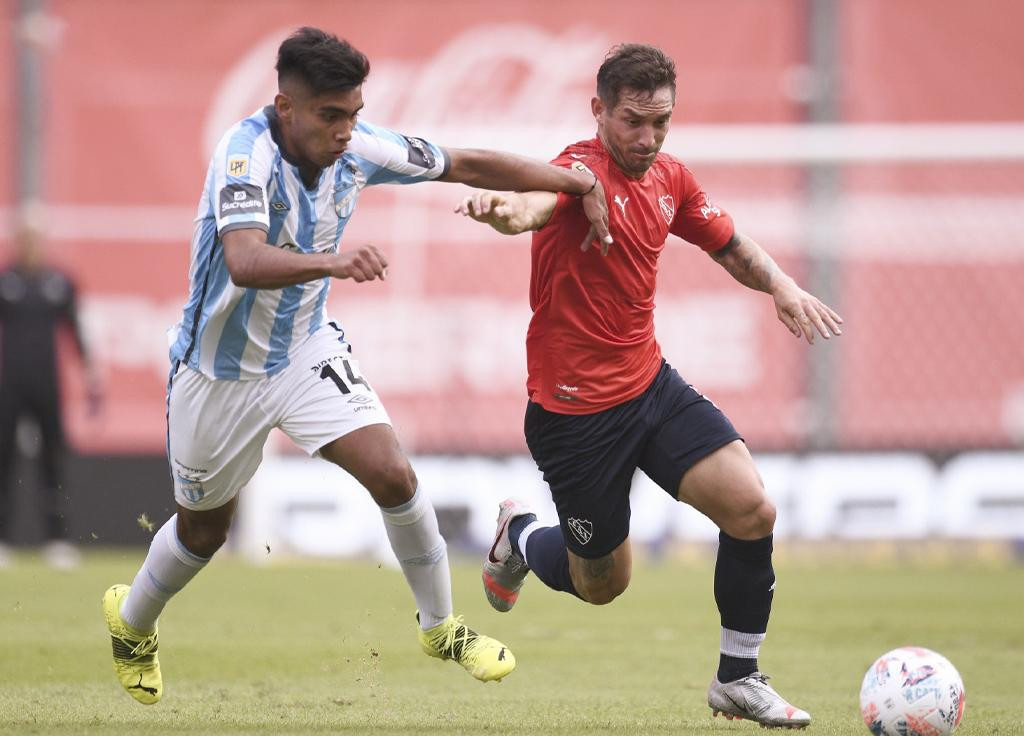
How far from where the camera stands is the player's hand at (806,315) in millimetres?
6297

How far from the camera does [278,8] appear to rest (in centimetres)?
1577

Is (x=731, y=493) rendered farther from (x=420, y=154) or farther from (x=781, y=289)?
(x=420, y=154)

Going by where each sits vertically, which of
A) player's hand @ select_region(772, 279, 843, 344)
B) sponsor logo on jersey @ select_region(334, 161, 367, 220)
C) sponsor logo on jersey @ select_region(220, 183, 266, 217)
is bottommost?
player's hand @ select_region(772, 279, 843, 344)

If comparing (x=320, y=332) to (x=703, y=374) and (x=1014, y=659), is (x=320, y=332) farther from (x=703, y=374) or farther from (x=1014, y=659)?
(x=703, y=374)

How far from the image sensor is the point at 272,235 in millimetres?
6004

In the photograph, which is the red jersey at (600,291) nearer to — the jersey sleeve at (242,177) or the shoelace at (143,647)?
the jersey sleeve at (242,177)

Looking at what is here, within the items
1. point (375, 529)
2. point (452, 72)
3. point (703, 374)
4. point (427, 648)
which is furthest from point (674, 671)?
point (452, 72)

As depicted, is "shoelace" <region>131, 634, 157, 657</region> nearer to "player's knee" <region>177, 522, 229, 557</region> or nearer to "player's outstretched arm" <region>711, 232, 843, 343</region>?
"player's knee" <region>177, 522, 229, 557</region>

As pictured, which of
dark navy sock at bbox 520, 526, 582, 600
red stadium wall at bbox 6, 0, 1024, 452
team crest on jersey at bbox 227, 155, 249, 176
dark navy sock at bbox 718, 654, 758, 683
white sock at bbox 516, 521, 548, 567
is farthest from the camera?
red stadium wall at bbox 6, 0, 1024, 452

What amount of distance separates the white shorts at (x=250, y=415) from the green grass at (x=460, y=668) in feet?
3.18

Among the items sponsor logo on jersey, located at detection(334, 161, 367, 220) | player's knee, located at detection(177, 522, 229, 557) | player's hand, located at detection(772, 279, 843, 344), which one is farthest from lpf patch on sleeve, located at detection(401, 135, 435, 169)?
player's knee, located at detection(177, 522, 229, 557)

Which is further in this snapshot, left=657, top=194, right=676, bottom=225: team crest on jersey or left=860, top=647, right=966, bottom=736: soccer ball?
left=657, top=194, right=676, bottom=225: team crest on jersey

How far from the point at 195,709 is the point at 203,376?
1.35 m

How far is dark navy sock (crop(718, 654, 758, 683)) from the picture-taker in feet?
20.2
